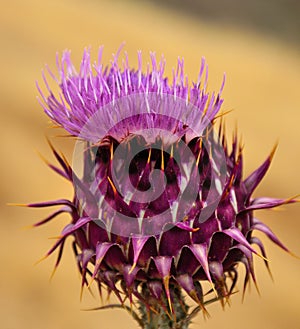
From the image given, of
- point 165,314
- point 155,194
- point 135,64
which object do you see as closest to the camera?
point 155,194

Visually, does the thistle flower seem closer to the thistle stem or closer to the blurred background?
the thistle stem

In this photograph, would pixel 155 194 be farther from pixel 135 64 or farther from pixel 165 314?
pixel 135 64

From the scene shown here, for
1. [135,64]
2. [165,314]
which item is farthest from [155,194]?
[135,64]

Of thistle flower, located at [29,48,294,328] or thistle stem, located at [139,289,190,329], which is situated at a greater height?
thistle flower, located at [29,48,294,328]

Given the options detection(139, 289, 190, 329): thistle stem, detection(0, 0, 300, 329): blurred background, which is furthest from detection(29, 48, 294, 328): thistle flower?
detection(0, 0, 300, 329): blurred background

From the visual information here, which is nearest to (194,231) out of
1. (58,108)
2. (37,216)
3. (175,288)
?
(175,288)

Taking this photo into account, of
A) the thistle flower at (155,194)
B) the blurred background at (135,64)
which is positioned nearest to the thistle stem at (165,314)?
the thistle flower at (155,194)
